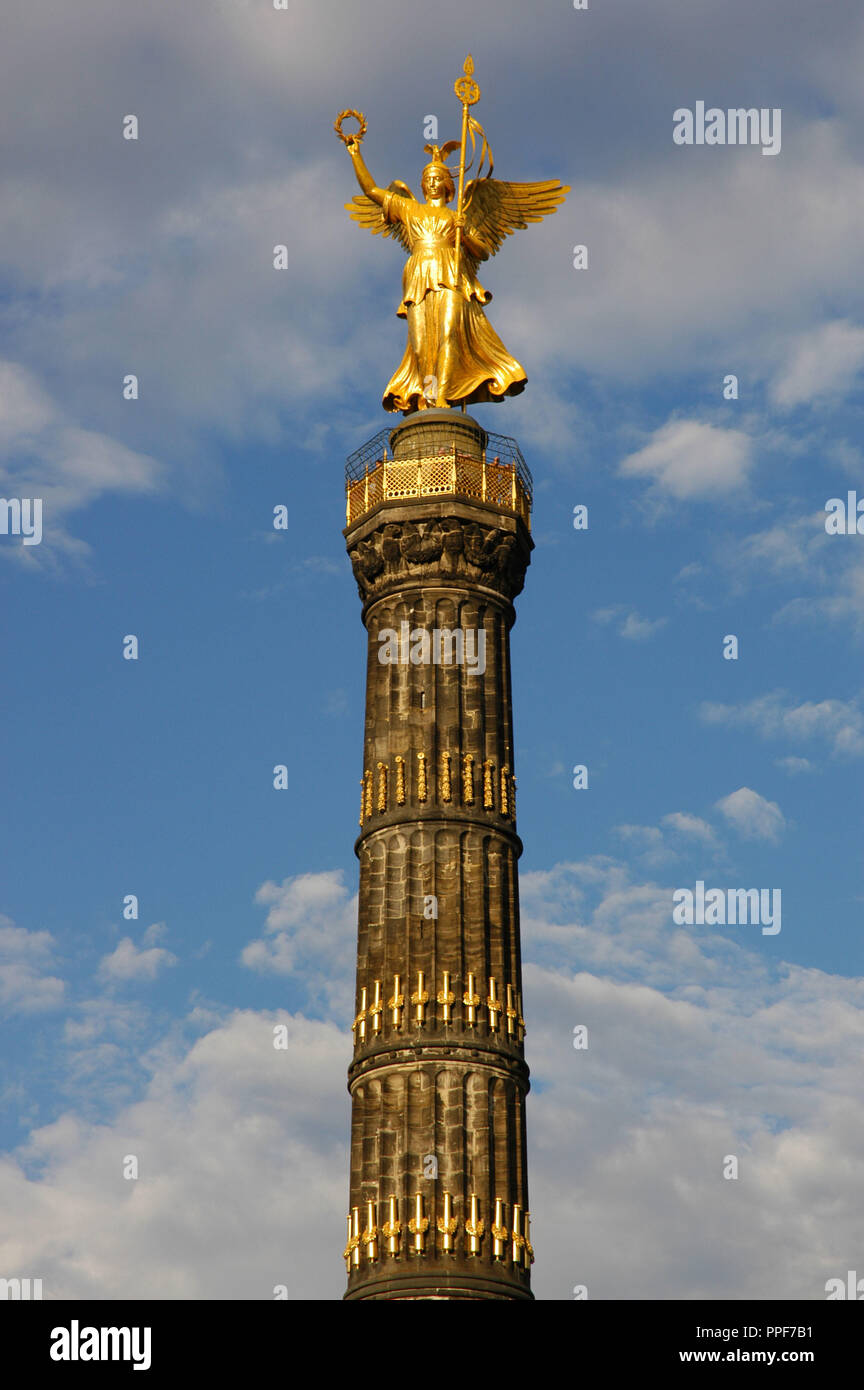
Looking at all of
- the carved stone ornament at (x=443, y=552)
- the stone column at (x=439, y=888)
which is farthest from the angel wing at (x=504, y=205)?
the carved stone ornament at (x=443, y=552)

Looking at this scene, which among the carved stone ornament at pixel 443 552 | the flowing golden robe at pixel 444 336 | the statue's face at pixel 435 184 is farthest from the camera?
the statue's face at pixel 435 184

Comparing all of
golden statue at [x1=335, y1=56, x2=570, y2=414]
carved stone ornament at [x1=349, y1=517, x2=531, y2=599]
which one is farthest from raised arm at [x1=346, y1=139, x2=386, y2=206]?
carved stone ornament at [x1=349, y1=517, x2=531, y2=599]

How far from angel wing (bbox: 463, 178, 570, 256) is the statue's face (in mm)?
1122

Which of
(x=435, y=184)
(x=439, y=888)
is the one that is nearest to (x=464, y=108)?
(x=435, y=184)

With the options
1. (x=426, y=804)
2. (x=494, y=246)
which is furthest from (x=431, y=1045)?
(x=494, y=246)

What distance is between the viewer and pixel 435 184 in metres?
80.4

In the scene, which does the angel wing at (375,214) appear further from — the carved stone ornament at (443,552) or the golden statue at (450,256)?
the carved stone ornament at (443,552)

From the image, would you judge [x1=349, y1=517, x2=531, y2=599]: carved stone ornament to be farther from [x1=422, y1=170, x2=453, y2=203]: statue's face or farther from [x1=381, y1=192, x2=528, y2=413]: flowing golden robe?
[x1=422, y1=170, x2=453, y2=203]: statue's face

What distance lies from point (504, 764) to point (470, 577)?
692cm

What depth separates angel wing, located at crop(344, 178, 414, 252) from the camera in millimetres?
81062

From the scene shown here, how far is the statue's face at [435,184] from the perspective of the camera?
264ft

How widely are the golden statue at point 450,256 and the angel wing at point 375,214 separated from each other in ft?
0.13

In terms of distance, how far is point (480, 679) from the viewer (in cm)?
7244
